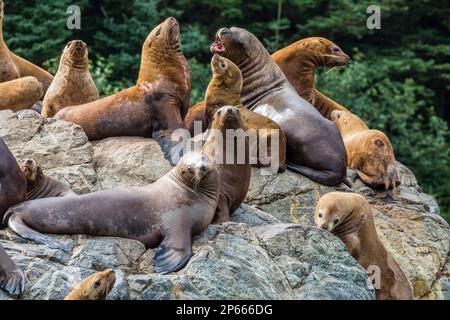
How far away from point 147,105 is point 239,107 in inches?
34.1

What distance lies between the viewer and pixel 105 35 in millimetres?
22234

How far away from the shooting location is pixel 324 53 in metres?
14.7

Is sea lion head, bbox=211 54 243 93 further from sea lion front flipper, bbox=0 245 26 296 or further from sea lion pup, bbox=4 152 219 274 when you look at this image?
sea lion front flipper, bbox=0 245 26 296

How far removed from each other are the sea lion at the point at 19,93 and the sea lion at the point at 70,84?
28 cm

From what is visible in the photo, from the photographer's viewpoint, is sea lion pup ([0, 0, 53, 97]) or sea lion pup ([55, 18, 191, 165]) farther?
sea lion pup ([0, 0, 53, 97])

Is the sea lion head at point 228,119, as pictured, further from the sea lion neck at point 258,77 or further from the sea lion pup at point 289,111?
the sea lion neck at point 258,77

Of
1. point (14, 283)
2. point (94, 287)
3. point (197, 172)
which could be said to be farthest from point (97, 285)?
point (197, 172)

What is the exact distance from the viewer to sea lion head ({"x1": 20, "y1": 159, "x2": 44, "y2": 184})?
443 inches

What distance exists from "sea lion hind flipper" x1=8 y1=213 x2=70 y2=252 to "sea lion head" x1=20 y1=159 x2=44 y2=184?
0.91 m

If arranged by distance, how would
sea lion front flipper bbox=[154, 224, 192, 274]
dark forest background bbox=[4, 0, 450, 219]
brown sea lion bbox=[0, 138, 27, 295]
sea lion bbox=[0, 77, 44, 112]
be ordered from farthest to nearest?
dark forest background bbox=[4, 0, 450, 219], sea lion bbox=[0, 77, 44, 112], brown sea lion bbox=[0, 138, 27, 295], sea lion front flipper bbox=[154, 224, 192, 274]

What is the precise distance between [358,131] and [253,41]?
1.39 metres

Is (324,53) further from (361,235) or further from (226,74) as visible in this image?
(361,235)

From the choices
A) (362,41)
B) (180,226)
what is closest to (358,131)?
(180,226)

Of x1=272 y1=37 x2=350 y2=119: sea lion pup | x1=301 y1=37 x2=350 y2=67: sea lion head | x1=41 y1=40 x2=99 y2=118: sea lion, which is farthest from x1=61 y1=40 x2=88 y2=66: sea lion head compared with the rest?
x1=301 y1=37 x2=350 y2=67: sea lion head
